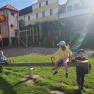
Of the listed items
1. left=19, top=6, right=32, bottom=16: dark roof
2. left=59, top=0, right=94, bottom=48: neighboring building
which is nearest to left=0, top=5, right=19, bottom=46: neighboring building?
left=59, top=0, right=94, bottom=48: neighboring building

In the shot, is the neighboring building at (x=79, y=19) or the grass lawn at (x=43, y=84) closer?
the grass lawn at (x=43, y=84)

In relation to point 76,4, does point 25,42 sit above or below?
below

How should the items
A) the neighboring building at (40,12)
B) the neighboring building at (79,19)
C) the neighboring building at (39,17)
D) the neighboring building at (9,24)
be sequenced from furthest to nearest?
1. the neighboring building at (40,12)
2. the neighboring building at (39,17)
3. the neighboring building at (9,24)
4. the neighboring building at (79,19)

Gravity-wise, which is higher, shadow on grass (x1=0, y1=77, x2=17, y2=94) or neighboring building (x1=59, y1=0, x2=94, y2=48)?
neighboring building (x1=59, y1=0, x2=94, y2=48)

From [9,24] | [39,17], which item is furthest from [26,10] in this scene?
[9,24]

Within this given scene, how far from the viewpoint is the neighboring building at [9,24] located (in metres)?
44.7

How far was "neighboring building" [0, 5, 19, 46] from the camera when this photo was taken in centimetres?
4470

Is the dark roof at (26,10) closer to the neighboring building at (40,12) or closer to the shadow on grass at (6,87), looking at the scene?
the neighboring building at (40,12)

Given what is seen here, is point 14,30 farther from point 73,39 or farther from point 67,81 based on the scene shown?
point 67,81

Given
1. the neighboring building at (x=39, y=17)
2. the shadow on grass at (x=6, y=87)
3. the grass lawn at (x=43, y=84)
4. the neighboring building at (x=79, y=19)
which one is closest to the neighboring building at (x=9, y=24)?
the neighboring building at (x=39, y=17)

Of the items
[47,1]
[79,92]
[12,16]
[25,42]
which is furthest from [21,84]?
[47,1]

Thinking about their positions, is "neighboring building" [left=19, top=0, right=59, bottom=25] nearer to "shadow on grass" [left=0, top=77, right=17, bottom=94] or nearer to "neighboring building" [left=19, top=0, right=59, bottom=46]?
"neighboring building" [left=19, top=0, right=59, bottom=46]

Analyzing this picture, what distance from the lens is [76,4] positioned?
50.2 meters

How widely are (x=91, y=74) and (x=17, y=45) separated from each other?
32.4 metres
